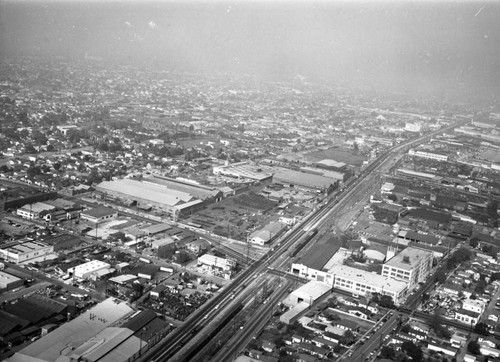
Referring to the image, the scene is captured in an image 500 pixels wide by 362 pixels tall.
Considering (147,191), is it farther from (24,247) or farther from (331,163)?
(331,163)

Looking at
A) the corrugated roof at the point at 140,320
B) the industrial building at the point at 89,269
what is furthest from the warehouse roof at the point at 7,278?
the corrugated roof at the point at 140,320

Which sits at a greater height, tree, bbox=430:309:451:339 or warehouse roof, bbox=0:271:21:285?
warehouse roof, bbox=0:271:21:285

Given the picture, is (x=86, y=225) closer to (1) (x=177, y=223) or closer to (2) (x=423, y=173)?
(1) (x=177, y=223)

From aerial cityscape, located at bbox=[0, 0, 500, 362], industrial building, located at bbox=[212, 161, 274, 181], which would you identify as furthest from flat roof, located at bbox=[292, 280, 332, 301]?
industrial building, located at bbox=[212, 161, 274, 181]

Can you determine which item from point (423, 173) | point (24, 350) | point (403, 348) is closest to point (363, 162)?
point (423, 173)

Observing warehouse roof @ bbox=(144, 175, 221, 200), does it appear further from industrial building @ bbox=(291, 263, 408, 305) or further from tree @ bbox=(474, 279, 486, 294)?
tree @ bbox=(474, 279, 486, 294)

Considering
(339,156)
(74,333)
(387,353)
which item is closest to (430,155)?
(339,156)
